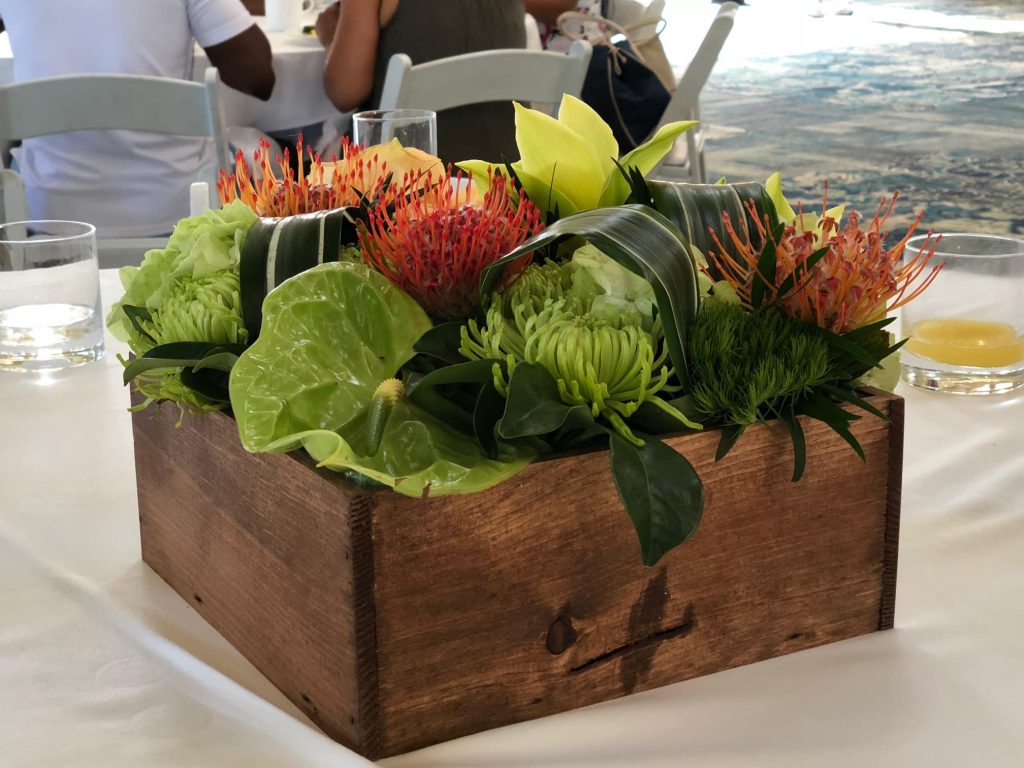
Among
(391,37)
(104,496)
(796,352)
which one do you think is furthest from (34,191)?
(796,352)

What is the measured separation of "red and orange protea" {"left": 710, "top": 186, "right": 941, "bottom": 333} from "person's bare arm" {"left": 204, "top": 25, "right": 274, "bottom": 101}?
1.97 m

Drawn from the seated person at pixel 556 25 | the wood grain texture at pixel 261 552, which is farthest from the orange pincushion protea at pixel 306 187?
the seated person at pixel 556 25

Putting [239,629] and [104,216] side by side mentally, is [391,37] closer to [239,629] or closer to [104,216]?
[104,216]

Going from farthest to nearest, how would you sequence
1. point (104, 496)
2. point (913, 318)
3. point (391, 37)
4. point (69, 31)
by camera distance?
point (391, 37) → point (69, 31) → point (913, 318) → point (104, 496)

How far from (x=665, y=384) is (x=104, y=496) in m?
0.40

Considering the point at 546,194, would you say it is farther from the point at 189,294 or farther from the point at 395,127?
the point at 395,127

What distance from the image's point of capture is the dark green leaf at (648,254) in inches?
16.9

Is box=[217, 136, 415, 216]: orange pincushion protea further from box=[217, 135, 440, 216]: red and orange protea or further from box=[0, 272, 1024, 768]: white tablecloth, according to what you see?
box=[0, 272, 1024, 768]: white tablecloth

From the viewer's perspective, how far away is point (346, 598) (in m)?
0.44

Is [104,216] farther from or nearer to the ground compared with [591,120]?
nearer to the ground

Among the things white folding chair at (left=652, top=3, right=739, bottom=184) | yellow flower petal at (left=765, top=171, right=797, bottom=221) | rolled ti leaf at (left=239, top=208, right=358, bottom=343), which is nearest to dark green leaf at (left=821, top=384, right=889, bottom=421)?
yellow flower petal at (left=765, top=171, right=797, bottom=221)

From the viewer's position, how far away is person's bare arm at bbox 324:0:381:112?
2.25m

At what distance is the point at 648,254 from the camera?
433 millimetres

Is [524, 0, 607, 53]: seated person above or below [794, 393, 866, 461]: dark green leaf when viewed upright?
above
